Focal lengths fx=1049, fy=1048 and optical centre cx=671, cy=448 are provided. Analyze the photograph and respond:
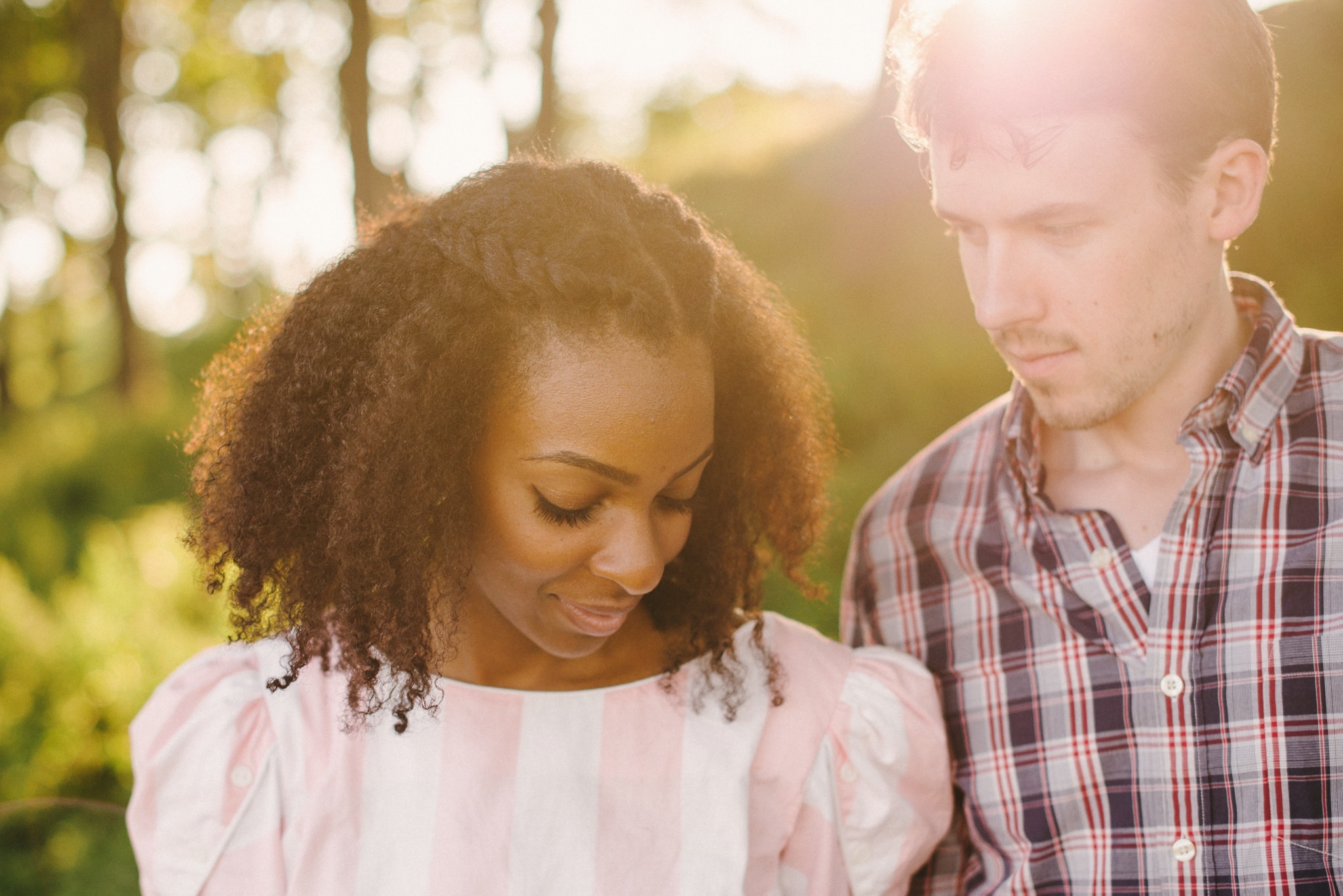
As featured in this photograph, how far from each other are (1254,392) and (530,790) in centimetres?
156

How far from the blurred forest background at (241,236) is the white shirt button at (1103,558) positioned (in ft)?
3.41

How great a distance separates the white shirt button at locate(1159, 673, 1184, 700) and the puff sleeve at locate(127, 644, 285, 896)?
5.23ft

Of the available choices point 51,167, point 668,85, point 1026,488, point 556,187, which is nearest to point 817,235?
point 1026,488

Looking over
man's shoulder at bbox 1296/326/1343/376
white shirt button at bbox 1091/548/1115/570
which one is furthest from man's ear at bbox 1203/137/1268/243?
white shirt button at bbox 1091/548/1115/570

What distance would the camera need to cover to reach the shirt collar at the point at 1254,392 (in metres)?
2.00

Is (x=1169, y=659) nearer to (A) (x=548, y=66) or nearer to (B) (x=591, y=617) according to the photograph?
(B) (x=591, y=617)

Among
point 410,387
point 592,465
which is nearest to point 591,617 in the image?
point 592,465

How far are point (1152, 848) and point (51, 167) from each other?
17393 mm

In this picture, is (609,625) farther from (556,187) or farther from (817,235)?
(817,235)

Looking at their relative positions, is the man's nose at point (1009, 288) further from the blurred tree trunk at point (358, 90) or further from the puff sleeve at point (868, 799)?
the blurred tree trunk at point (358, 90)

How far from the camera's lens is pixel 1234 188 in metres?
2.03

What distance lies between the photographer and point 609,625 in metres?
1.83

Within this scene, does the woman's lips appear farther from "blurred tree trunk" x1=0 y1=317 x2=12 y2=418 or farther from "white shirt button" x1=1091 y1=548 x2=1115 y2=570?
"blurred tree trunk" x1=0 y1=317 x2=12 y2=418

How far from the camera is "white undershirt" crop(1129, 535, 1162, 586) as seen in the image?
2039mm
